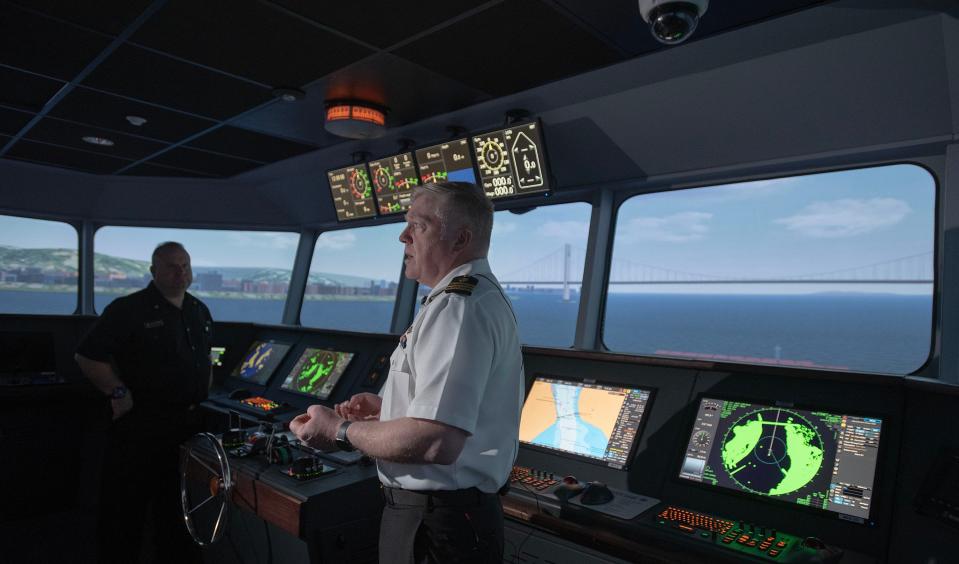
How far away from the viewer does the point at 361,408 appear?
5.11 feet

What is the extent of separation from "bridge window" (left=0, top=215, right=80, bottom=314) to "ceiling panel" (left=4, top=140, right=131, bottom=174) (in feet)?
1.97

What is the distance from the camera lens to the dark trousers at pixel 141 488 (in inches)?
102

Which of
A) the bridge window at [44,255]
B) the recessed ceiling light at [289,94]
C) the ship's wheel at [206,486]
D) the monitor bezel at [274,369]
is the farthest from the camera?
the bridge window at [44,255]

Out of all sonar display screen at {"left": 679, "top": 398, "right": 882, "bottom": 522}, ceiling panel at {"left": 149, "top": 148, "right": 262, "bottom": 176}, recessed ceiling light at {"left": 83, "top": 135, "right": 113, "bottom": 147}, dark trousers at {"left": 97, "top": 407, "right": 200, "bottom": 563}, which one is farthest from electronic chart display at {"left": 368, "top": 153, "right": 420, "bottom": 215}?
sonar display screen at {"left": 679, "top": 398, "right": 882, "bottom": 522}

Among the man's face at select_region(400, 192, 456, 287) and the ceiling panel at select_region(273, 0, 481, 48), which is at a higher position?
the ceiling panel at select_region(273, 0, 481, 48)

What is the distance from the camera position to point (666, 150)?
2.73 meters

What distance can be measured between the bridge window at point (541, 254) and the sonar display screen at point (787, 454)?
2.53 ft

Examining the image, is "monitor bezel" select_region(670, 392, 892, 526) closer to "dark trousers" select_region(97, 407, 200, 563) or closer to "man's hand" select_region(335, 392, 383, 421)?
"man's hand" select_region(335, 392, 383, 421)

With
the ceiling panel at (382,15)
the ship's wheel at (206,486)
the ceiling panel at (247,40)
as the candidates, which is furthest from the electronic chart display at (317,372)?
the ceiling panel at (382,15)

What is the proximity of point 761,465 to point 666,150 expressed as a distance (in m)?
1.55

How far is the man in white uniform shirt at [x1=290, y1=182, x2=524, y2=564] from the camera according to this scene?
1.13 metres

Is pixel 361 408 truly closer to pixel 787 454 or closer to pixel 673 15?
pixel 787 454

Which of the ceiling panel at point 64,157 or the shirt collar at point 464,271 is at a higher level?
the ceiling panel at point 64,157

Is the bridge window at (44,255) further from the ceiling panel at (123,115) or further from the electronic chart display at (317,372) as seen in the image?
the electronic chart display at (317,372)
